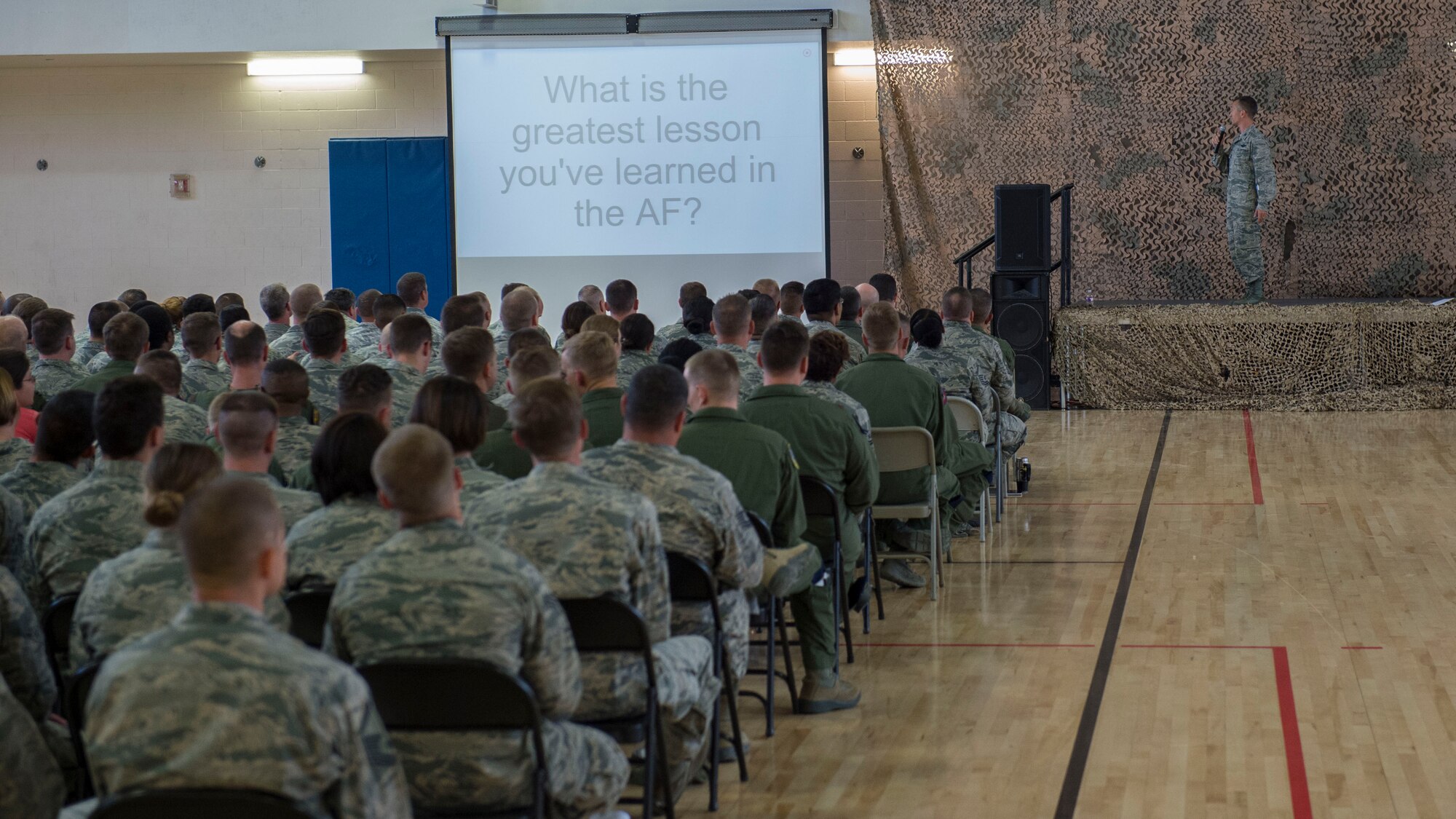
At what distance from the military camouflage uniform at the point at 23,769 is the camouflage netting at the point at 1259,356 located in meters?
9.95

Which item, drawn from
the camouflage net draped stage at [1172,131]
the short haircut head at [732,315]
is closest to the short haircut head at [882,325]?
the short haircut head at [732,315]

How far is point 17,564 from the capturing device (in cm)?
367

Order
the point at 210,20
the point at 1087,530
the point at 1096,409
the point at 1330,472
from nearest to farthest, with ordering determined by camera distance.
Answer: the point at 1087,530 → the point at 1330,472 → the point at 1096,409 → the point at 210,20

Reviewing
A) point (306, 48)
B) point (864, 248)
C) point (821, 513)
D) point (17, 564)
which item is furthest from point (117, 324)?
point (864, 248)

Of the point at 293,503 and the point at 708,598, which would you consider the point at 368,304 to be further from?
the point at 708,598

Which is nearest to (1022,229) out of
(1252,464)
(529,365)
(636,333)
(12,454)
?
(1252,464)

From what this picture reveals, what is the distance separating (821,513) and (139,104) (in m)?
11.2

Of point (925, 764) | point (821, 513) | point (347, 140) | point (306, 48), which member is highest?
point (306, 48)

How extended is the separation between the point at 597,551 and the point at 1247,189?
32.6 ft

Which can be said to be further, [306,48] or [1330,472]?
[306,48]

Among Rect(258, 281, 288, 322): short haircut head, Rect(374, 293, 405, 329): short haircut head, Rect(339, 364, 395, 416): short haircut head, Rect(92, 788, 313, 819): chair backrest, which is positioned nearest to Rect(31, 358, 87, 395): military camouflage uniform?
Rect(374, 293, 405, 329): short haircut head

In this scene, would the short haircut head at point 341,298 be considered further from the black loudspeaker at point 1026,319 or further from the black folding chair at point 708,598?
the black folding chair at point 708,598

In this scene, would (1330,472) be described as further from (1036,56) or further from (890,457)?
(1036,56)

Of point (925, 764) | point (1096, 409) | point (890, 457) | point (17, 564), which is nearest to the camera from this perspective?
point (17, 564)
